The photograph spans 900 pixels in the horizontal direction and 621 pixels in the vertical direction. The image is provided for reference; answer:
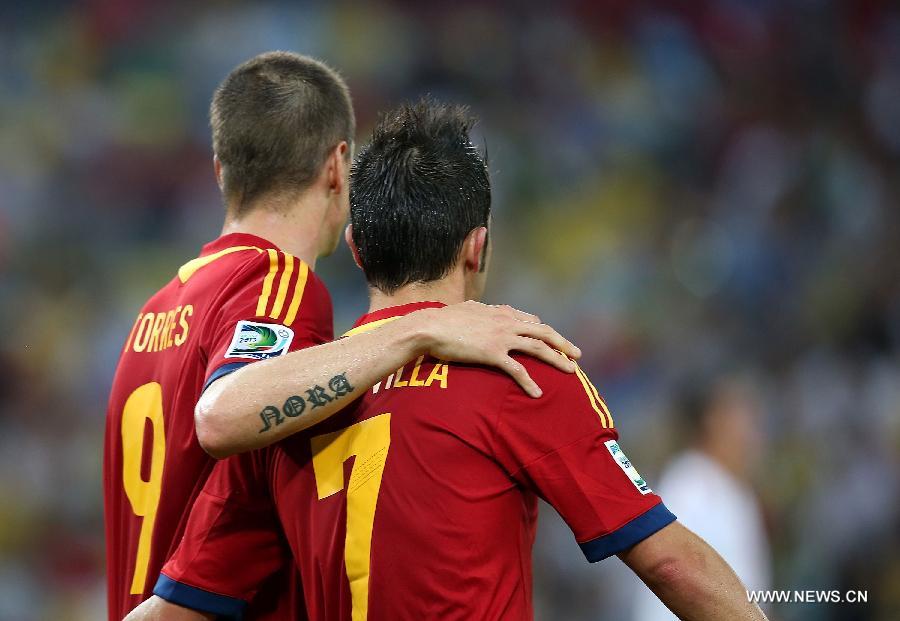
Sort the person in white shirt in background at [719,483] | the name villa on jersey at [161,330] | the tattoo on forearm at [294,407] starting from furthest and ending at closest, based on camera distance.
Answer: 1. the person in white shirt in background at [719,483]
2. the name villa on jersey at [161,330]
3. the tattoo on forearm at [294,407]

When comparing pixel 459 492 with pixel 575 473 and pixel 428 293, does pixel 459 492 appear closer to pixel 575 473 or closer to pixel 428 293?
pixel 575 473

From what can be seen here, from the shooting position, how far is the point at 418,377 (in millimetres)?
2238

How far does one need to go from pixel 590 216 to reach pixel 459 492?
6725 millimetres

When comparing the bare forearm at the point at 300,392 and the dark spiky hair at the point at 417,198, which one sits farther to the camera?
the dark spiky hair at the point at 417,198

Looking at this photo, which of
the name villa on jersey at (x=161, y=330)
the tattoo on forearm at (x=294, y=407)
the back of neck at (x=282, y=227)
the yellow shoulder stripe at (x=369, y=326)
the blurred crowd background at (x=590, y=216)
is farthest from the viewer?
the blurred crowd background at (x=590, y=216)

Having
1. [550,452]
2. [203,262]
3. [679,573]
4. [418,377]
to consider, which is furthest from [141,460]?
[679,573]

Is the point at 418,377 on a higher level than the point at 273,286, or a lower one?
lower

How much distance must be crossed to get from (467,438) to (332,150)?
1197 mm

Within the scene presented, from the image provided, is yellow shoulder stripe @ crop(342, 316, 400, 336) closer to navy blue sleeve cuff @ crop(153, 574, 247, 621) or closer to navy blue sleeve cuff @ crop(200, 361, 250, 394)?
navy blue sleeve cuff @ crop(200, 361, 250, 394)

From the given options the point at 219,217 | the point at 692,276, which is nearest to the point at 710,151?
the point at 692,276

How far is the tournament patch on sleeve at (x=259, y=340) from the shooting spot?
2.36m

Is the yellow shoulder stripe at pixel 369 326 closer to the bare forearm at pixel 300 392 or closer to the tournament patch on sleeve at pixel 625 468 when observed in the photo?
the bare forearm at pixel 300 392

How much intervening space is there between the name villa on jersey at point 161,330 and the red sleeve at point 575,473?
0.98 m

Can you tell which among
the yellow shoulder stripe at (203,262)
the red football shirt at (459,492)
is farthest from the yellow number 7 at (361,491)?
the yellow shoulder stripe at (203,262)
